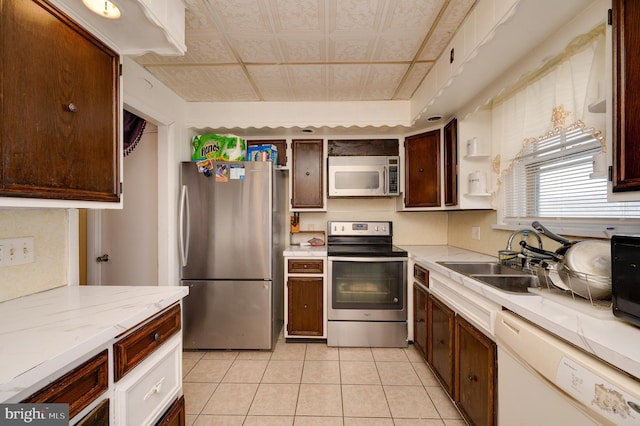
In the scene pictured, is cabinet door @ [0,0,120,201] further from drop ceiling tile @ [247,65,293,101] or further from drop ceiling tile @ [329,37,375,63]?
drop ceiling tile @ [329,37,375,63]

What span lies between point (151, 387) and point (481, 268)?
1992mm

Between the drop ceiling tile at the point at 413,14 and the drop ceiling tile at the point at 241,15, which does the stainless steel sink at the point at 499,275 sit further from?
the drop ceiling tile at the point at 241,15

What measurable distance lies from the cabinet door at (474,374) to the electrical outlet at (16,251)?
213 cm

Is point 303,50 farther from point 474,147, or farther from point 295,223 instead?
point 295,223

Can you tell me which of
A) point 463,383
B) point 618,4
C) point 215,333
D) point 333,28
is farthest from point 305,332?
point 618,4

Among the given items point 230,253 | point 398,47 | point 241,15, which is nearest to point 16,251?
point 230,253

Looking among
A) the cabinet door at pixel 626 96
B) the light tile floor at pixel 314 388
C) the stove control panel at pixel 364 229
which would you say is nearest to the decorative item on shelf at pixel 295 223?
the stove control panel at pixel 364 229

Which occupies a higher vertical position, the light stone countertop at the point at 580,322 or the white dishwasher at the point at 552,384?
the light stone countertop at the point at 580,322

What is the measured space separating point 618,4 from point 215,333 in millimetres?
3063

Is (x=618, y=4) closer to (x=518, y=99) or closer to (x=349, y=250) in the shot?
(x=518, y=99)

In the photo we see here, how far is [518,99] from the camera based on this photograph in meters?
1.86

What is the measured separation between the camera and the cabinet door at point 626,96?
A: 34.3 inches

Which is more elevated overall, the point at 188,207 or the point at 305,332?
the point at 188,207

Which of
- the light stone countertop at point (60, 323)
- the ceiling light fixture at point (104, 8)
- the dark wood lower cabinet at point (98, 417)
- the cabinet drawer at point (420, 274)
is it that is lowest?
the dark wood lower cabinet at point (98, 417)
